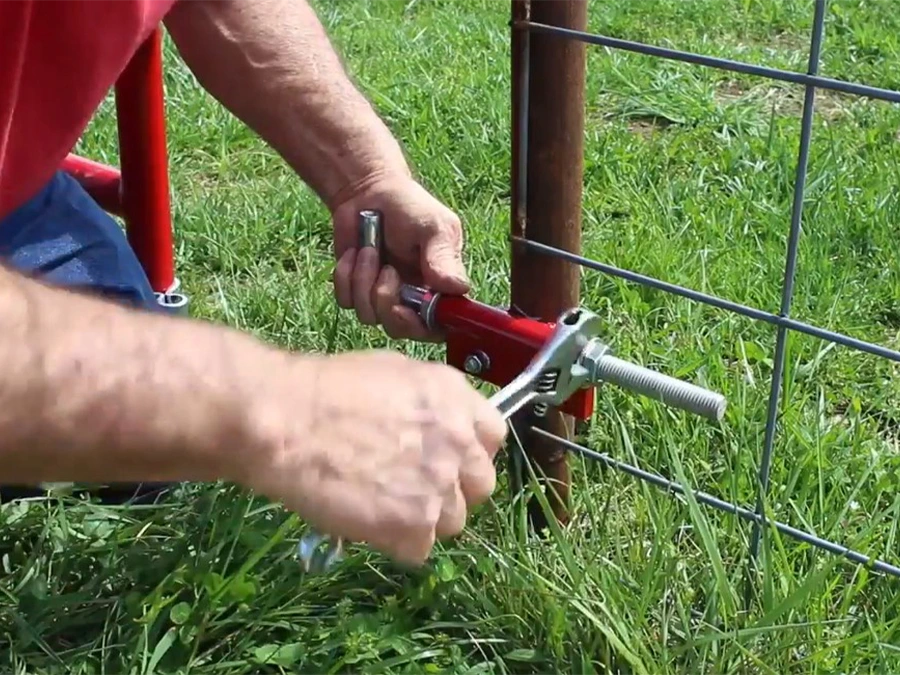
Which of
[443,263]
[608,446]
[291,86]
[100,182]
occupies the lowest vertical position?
[608,446]

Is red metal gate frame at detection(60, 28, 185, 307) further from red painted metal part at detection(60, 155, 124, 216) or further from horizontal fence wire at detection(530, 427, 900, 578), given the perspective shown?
horizontal fence wire at detection(530, 427, 900, 578)

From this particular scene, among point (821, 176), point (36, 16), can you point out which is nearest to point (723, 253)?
point (821, 176)

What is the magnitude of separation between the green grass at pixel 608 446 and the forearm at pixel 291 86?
15.6 inches

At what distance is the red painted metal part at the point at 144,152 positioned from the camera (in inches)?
71.9

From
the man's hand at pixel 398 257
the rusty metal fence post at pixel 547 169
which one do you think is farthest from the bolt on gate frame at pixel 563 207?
the man's hand at pixel 398 257

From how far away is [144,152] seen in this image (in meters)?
1.84

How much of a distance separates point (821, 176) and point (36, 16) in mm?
1603

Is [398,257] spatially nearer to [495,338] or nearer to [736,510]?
[495,338]

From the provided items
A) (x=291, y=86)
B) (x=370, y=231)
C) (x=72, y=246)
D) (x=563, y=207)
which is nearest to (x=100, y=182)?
(x=72, y=246)

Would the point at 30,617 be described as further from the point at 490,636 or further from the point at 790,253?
the point at 790,253

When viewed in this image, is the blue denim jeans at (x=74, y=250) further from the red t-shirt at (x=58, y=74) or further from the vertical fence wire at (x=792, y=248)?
the vertical fence wire at (x=792, y=248)

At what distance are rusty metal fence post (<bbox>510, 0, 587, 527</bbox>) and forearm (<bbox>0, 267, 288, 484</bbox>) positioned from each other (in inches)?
23.1

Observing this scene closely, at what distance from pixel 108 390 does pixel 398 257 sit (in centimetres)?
57

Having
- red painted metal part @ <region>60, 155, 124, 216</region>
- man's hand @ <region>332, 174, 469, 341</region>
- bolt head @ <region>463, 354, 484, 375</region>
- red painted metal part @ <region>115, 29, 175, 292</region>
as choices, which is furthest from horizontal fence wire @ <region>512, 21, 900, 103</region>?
red painted metal part @ <region>60, 155, 124, 216</region>
